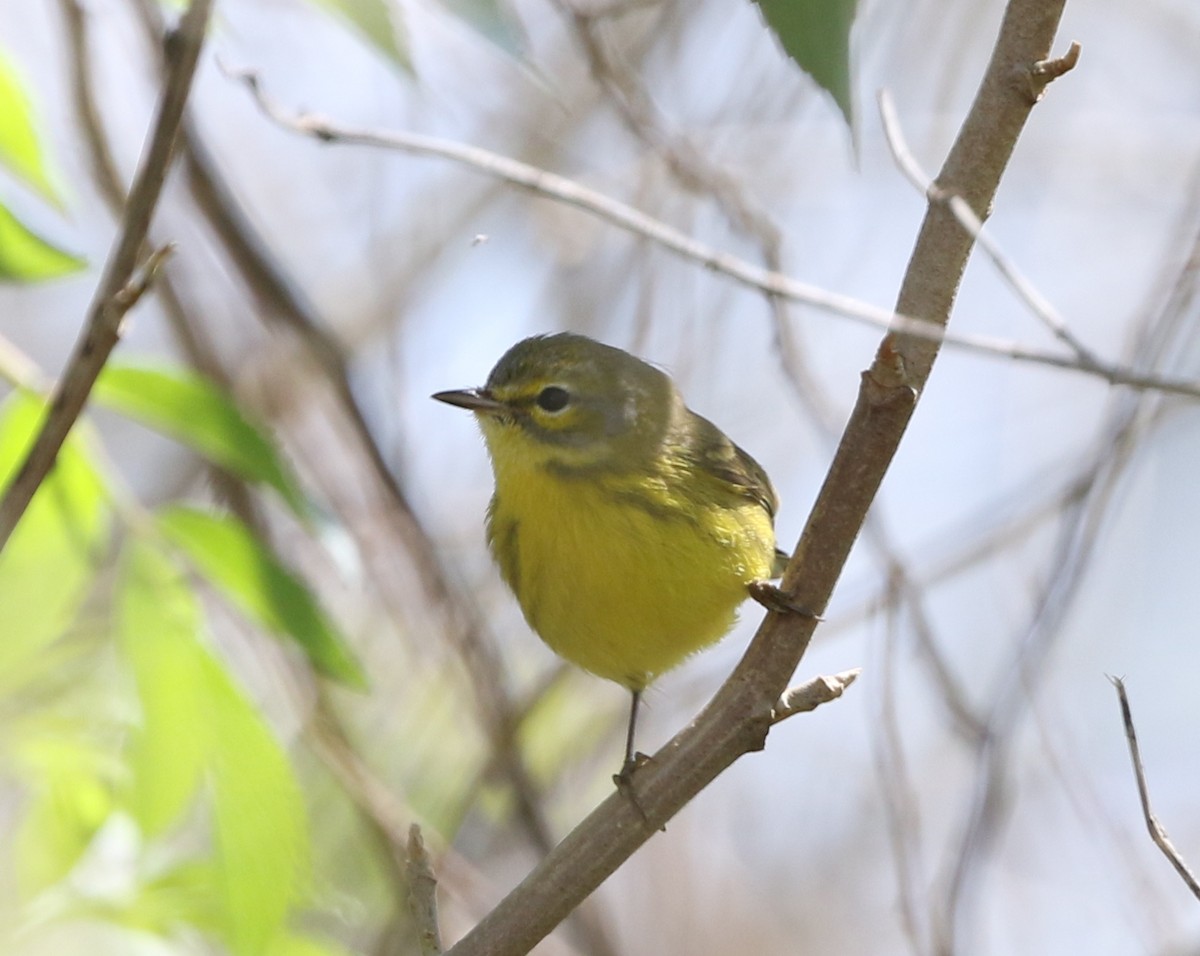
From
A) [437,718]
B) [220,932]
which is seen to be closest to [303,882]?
[220,932]

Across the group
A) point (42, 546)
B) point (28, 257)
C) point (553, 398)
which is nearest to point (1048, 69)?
point (28, 257)

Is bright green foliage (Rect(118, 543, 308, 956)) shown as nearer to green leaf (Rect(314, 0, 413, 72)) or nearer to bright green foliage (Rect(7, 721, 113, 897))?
bright green foliage (Rect(7, 721, 113, 897))

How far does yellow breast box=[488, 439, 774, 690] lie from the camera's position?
285 cm

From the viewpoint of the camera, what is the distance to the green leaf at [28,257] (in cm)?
197

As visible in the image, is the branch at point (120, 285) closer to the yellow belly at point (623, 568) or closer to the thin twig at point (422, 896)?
the thin twig at point (422, 896)

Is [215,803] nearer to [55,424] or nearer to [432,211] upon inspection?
[55,424]

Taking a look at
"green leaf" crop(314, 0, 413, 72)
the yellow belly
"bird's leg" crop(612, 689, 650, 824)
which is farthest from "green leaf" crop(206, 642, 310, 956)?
"green leaf" crop(314, 0, 413, 72)

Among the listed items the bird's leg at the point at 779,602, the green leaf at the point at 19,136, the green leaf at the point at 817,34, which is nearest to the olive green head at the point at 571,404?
the bird's leg at the point at 779,602

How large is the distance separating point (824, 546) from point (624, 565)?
991 mm

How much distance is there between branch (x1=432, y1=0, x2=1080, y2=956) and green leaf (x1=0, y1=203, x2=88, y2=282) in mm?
1144

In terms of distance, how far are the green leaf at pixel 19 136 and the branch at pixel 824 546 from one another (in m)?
1.26

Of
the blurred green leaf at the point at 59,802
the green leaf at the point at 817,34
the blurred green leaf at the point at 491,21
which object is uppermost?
the blurred green leaf at the point at 491,21

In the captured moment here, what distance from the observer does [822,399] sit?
3.62 metres

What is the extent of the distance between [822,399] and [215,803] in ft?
6.79
